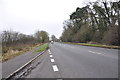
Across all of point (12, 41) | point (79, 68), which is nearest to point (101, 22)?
point (12, 41)

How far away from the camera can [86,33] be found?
148ft

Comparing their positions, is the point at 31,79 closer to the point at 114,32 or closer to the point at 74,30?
the point at 114,32

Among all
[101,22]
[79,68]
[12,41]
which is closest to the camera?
[79,68]

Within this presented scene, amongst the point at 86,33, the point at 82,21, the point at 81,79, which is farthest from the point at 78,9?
the point at 81,79

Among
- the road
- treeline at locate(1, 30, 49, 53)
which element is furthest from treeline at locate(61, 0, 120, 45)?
treeline at locate(1, 30, 49, 53)

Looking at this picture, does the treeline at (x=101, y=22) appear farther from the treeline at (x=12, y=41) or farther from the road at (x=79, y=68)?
the treeline at (x=12, y=41)

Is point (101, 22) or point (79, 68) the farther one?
point (101, 22)

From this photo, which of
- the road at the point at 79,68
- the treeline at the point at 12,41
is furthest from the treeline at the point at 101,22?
the treeline at the point at 12,41

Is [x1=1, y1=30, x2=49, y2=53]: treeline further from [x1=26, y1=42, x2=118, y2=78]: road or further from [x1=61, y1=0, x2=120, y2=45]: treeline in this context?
[x1=61, y1=0, x2=120, y2=45]: treeline

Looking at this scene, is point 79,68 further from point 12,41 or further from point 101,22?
point 101,22

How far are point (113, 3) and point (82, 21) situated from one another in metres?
24.9

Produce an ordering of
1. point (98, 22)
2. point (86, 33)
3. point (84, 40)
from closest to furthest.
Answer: point (98, 22)
point (86, 33)
point (84, 40)

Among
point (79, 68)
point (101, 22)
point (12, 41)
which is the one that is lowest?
point (79, 68)

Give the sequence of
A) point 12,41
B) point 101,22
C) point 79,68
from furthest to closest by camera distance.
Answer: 1. point 101,22
2. point 12,41
3. point 79,68
